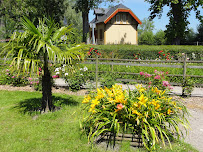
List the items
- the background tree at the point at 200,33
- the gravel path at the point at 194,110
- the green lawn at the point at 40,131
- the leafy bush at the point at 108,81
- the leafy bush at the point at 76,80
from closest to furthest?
the green lawn at the point at 40,131 < the gravel path at the point at 194,110 < the leafy bush at the point at 108,81 < the leafy bush at the point at 76,80 < the background tree at the point at 200,33

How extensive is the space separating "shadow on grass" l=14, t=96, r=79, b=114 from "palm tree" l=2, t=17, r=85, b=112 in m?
0.41

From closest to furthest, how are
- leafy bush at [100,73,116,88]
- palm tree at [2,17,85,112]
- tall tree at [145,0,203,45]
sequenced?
palm tree at [2,17,85,112] < leafy bush at [100,73,116,88] < tall tree at [145,0,203,45]

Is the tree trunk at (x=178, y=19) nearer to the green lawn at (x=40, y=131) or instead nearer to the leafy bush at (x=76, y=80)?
the leafy bush at (x=76, y=80)


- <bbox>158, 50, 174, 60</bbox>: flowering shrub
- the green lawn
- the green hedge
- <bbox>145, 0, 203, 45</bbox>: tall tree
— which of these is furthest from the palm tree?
<bbox>145, 0, 203, 45</bbox>: tall tree

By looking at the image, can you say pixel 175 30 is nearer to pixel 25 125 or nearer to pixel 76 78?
pixel 76 78

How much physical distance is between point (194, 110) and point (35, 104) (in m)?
4.95

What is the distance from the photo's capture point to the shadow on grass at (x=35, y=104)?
6.19 m

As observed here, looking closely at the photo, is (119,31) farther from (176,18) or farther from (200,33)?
(200,33)

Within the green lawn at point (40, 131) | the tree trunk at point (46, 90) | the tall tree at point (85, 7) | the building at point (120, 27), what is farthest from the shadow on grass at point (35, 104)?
the building at point (120, 27)

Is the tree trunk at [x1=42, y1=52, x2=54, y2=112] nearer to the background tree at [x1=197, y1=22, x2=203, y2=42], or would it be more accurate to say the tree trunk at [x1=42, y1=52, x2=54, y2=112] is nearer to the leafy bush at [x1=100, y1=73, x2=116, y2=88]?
the leafy bush at [x1=100, y1=73, x2=116, y2=88]

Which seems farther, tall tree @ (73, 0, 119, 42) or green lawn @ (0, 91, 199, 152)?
tall tree @ (73, 0, 119, 42)

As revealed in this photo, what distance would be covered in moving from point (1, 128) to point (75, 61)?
7.71ft

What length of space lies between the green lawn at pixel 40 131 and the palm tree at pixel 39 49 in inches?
22.1

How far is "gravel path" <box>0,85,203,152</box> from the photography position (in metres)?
4.60
